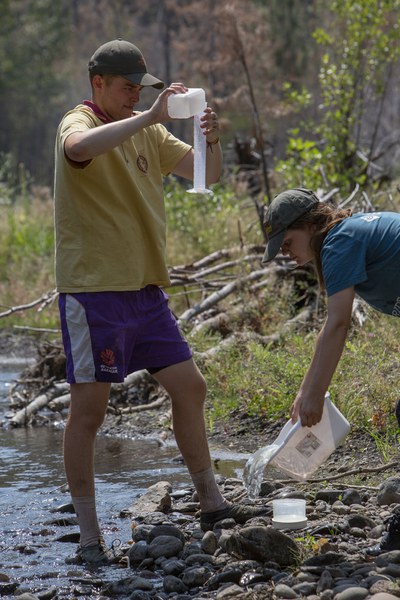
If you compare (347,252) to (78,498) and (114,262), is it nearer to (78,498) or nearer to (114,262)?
(114,262)

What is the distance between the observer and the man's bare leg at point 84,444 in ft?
12.9

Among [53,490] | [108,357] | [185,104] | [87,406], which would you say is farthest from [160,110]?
[53,490]

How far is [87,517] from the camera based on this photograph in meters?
4.02

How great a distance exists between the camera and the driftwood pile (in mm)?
7191

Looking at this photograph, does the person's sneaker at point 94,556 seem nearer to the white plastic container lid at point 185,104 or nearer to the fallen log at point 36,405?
the white plastic container lid at point 185,104

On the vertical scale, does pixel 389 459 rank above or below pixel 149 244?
below

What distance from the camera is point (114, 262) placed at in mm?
3941

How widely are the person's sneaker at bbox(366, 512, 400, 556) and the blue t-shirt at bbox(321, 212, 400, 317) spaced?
774 millimetres

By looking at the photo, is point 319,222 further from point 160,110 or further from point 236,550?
point 236,550

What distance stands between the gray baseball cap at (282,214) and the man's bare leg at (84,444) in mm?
842

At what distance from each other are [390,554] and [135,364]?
1227 millimetres

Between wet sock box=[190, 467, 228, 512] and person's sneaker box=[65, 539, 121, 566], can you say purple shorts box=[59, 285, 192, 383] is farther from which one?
person's sneaker box=[65, 539, 121, 566]

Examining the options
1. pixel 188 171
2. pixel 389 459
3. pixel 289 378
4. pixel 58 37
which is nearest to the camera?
pixel 188 171

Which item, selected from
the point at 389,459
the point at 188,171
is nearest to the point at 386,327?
the point at 389,459
